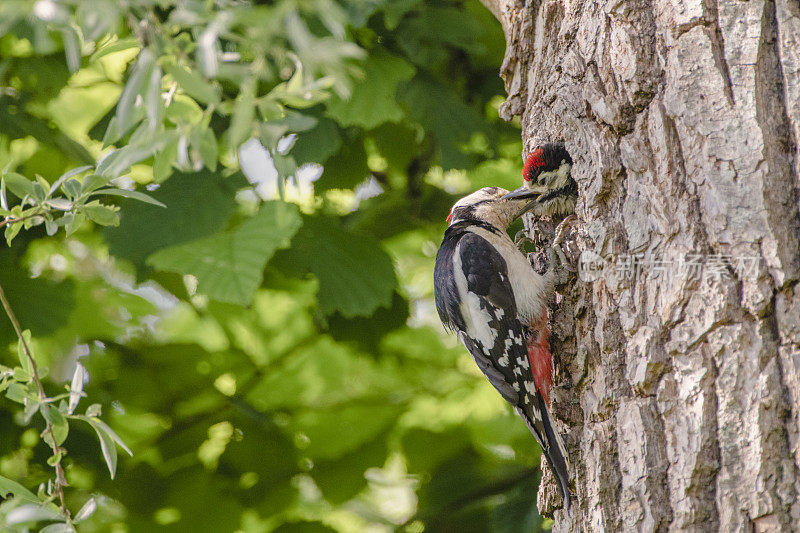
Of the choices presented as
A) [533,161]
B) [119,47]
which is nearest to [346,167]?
[533,161]

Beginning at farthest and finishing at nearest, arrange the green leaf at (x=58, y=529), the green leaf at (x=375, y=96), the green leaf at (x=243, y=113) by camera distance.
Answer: the green leaf at (x=375, y=96) → the green leaf at (x=58, y=529) → the green leaf at (x=243, y=113)

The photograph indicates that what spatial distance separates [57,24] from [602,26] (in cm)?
132

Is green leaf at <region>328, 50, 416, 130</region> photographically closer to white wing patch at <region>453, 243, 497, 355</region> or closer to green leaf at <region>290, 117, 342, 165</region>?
green leaf at <region>290, 117, 342, 165</region>

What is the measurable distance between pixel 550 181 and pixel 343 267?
817mm

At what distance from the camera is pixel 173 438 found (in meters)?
3.00

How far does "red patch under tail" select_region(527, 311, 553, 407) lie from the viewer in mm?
1970

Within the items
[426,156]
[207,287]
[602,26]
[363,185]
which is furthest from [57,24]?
[426,156]

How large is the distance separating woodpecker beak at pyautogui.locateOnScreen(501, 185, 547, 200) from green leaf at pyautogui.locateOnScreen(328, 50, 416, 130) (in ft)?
1.49

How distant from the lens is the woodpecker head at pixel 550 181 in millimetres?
2133

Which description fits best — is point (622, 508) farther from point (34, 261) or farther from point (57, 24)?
point (34, 261)

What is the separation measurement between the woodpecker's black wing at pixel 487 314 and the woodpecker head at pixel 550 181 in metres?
0.22

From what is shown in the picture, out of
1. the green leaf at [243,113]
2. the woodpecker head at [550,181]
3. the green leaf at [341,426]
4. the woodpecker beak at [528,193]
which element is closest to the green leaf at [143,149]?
the green leaf at [243,113]

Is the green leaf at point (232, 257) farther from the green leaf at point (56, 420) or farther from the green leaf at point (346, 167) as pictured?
the green leaf at point (56, 420)

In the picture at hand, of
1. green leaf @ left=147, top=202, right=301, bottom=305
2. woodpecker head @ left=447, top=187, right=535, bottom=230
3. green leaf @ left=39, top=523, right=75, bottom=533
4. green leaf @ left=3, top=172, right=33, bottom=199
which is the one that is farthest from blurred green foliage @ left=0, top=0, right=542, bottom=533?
green leaf @ left=39, top=523, right=75, bottom=533
